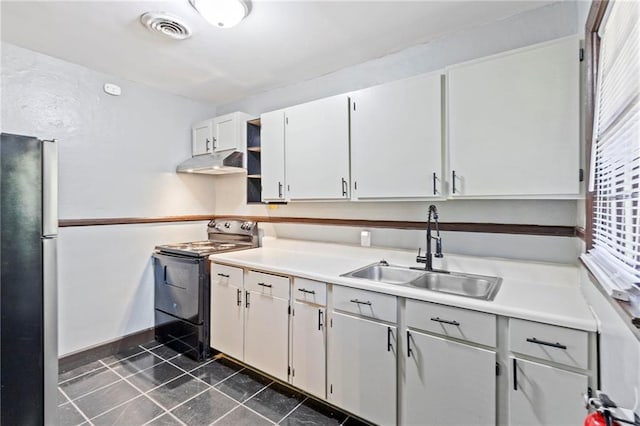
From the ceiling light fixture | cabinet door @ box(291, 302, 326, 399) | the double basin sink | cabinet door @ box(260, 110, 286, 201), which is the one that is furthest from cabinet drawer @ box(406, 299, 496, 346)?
the ceiling light fixture

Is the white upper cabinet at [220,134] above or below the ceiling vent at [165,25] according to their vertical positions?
below

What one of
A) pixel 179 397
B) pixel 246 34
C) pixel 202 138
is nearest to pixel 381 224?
pixel 246 34

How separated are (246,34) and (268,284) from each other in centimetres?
175

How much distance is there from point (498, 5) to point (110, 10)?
7.62 feet

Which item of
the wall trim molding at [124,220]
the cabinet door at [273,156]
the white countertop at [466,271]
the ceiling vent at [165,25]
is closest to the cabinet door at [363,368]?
the white countertop at [466,271]

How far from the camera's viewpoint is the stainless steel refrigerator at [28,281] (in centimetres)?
133

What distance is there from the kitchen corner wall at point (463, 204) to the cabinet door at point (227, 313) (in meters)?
0.80

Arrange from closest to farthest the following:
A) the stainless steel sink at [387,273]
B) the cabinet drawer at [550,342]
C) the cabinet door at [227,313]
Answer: the cabinet drawer at [550,342] < the stainless steel sink at [387,273] < the cabinet door at [227,313]

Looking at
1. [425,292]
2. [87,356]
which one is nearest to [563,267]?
[425,292]

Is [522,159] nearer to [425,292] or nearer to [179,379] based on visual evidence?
[425,292]

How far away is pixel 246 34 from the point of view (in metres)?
2.08

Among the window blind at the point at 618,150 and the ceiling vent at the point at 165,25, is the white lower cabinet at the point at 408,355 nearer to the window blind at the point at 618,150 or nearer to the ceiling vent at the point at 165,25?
the window blind at the point at 618,150

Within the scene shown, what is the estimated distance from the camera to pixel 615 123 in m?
1.08

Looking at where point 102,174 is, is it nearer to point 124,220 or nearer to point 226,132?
point 124,220
